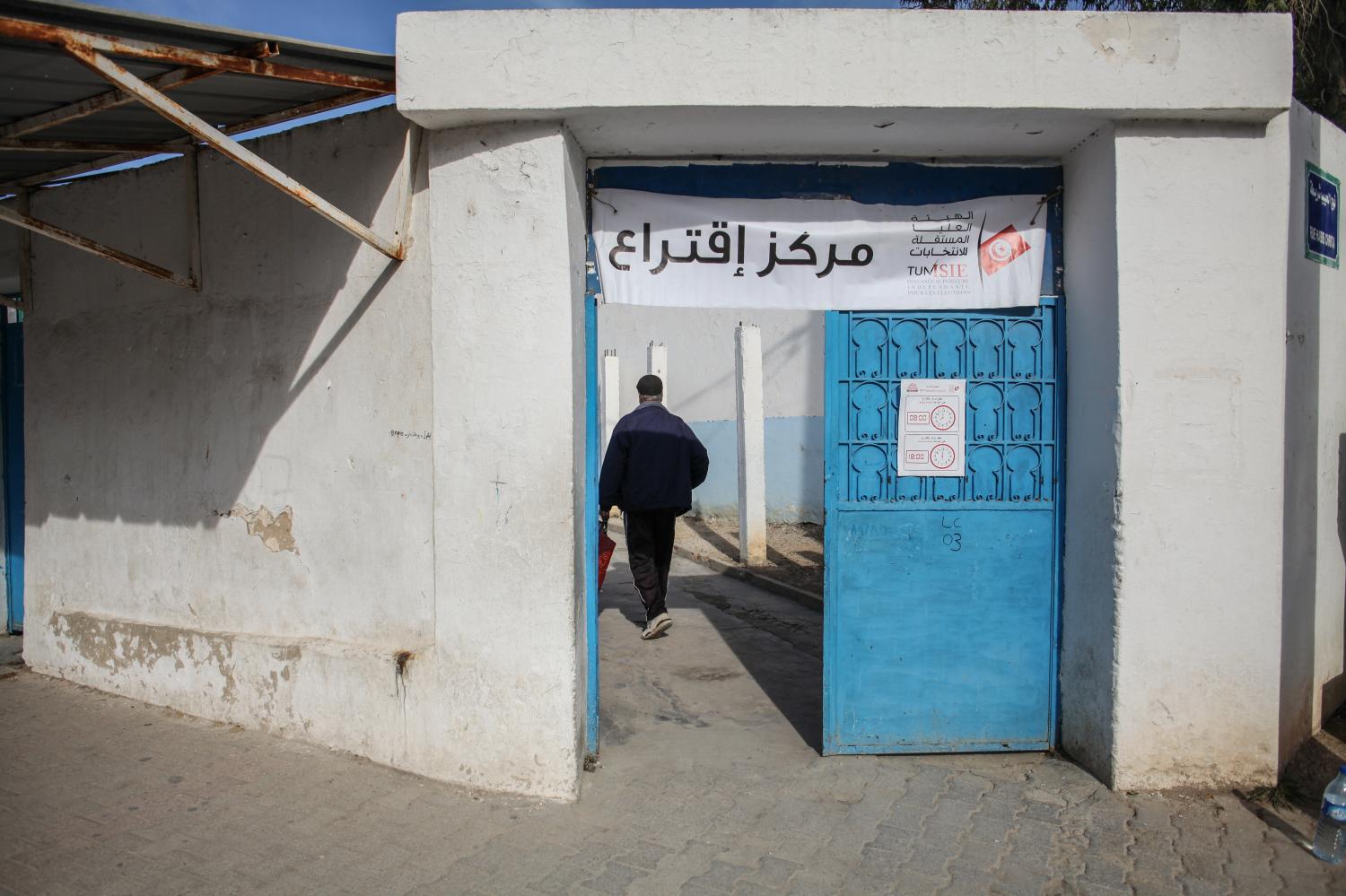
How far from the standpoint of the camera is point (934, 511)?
4238mm

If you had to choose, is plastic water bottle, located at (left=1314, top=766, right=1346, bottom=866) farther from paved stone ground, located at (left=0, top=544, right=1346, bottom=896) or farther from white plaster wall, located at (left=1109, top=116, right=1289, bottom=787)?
white plaster wall, located at (left=1109, top=116, right=1289, bottom=787)

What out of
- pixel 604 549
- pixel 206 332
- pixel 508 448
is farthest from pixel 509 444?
pixel 604 549

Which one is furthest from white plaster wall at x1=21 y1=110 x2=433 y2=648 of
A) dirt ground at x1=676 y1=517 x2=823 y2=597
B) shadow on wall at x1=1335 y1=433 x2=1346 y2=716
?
dirt ground at x1=676 y1=517 x2=823 y2=597

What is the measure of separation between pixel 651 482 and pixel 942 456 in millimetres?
2602

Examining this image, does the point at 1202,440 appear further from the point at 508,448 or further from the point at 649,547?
the point at 649,547

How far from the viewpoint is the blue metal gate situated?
4227 mm

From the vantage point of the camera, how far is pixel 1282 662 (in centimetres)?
405

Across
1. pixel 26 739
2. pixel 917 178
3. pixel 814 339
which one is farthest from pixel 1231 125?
pixel 814 339

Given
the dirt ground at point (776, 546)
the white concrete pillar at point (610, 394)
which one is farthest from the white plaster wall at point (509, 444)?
the white concrete pillar at point (610, 394)

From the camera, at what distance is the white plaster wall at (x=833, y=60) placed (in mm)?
3654

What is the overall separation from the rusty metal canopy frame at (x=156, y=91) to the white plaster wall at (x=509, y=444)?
0.41 m

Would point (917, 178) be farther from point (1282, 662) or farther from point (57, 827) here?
point (57, 827)

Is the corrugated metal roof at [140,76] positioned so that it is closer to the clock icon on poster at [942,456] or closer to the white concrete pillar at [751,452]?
the clock icon on poster at [942,456]

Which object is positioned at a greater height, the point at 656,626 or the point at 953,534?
the point at 953,534
